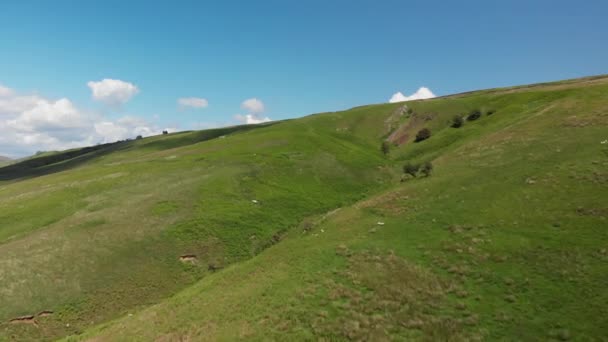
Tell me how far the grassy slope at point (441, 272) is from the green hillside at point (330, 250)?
0.14 m

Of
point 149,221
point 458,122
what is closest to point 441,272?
point 149,221

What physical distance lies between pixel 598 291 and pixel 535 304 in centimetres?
385

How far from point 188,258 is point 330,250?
19.0 m

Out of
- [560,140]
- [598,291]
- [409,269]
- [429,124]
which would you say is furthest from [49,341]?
[429,124]

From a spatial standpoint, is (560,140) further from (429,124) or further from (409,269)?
(429,124)

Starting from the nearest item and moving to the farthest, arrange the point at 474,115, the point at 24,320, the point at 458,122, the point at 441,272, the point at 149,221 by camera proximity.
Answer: the point at 441,272
the point at 24,320
the point at 149,221
the point at 458,122
the point at 474,115

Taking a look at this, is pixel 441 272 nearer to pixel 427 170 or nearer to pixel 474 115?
pixel 427 170

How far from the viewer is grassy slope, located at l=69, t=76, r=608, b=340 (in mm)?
21812

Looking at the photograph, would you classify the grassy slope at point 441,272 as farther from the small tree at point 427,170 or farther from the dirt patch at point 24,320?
the dirt patch at point 24,320

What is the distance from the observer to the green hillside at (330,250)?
907 inches

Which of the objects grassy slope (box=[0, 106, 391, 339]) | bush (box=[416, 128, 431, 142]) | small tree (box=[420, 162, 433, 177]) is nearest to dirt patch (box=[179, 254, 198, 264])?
grassy slope (box=[0, 106, 391, 339])

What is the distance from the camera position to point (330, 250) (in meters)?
33.8

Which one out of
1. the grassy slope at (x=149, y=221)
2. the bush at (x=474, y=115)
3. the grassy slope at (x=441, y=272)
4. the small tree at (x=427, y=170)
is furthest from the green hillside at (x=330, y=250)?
the bush at (x=474, y=115)

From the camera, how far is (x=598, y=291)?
21859mm
